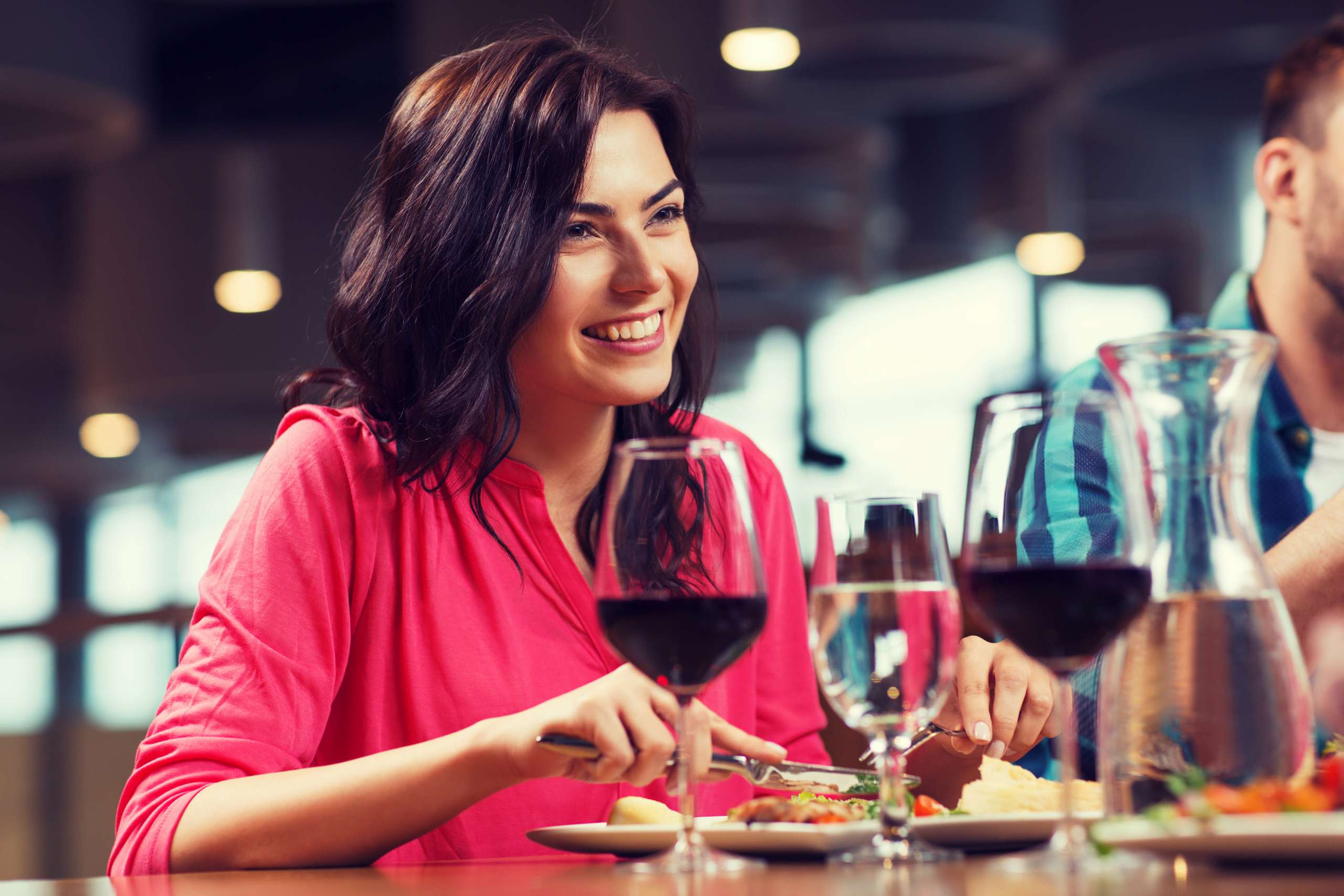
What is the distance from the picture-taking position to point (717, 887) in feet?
2.73

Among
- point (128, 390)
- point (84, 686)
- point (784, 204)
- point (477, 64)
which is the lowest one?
point (84, 686)

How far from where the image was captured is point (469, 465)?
1722mm

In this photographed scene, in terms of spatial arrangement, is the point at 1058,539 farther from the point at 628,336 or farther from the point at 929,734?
the point at 628,336

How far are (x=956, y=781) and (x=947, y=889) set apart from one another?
0.60 meters

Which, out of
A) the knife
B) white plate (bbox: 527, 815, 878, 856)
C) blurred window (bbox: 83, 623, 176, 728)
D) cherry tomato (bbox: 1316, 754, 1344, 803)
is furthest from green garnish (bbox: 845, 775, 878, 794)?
blurred window (bbox: 83, 623, 176, 728)

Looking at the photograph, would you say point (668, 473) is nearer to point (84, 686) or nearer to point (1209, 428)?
point (1209, 428)

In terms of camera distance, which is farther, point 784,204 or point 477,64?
point 784,204

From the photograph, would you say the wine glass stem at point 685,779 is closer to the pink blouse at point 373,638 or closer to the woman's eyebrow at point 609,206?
the pink blouse at point 373,638

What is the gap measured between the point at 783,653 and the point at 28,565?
38.2ft

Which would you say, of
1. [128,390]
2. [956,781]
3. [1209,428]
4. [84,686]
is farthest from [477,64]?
[84,686]

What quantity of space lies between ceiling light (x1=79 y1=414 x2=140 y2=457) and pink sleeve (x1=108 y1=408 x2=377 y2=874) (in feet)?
26.3

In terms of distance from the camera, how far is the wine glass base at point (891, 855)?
93 centimetres

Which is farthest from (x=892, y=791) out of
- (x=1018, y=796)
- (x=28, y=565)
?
(x=28, y=565)

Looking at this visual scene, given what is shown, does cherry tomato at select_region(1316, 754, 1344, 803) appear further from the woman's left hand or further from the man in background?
the man in background
